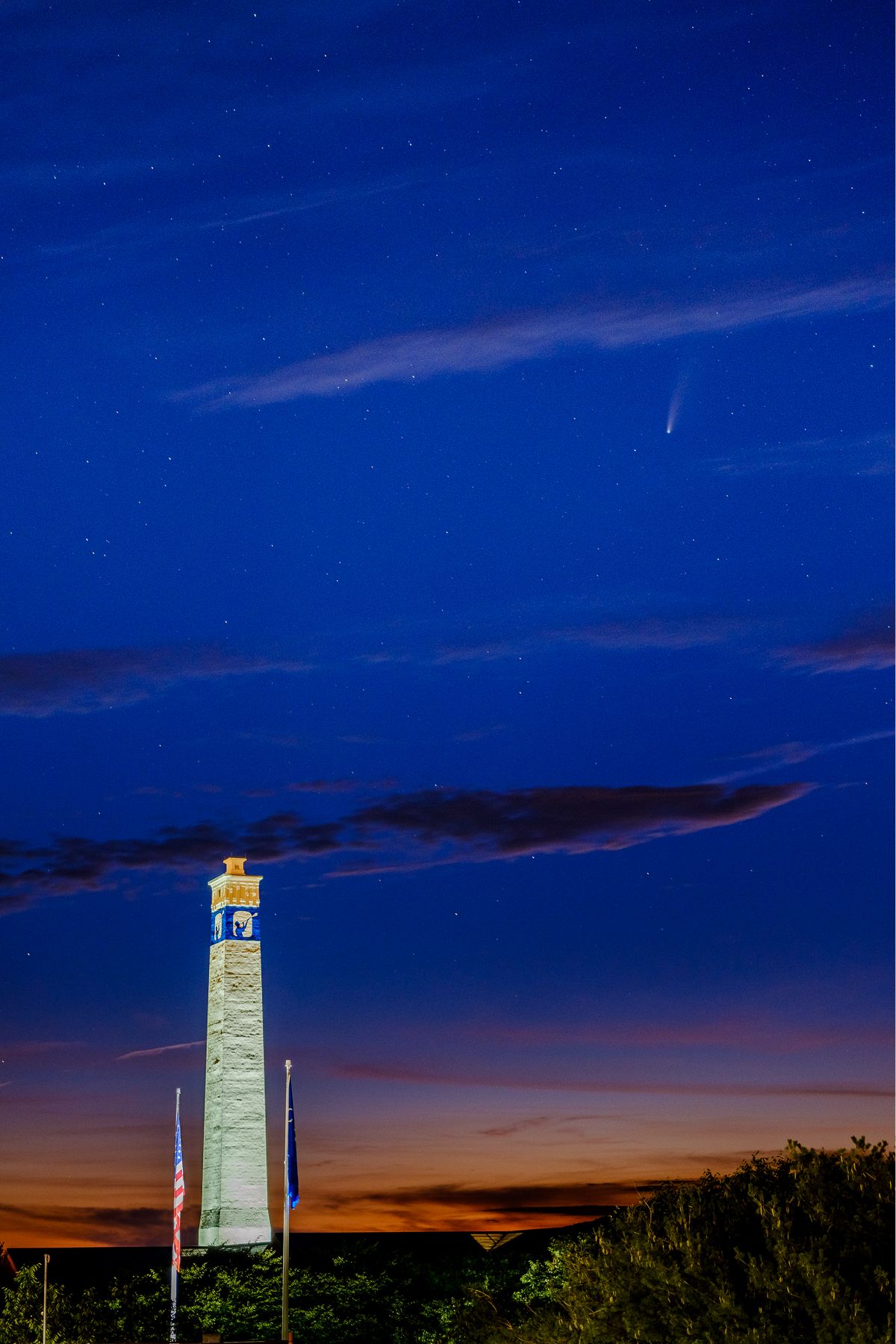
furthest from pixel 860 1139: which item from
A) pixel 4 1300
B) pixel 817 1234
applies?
pixel 4 1300

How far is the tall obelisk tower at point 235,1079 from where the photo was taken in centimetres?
5962

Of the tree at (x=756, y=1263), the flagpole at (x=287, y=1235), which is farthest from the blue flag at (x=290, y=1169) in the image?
the tree at (x=756, y=1263)

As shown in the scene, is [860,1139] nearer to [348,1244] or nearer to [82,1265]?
[348,1244]

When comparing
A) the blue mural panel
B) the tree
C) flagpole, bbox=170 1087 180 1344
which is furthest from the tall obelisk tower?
the tree

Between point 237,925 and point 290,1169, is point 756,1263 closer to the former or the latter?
point 290,1169

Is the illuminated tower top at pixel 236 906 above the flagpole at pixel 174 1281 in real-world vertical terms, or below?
above

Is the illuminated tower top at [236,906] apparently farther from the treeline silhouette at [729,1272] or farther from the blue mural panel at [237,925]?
the treeline silhouette at [729,1272]

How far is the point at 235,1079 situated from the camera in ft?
199

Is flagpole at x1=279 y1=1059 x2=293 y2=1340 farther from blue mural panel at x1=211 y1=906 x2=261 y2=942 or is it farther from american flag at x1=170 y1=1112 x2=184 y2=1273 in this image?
blue mural panel at x1=211 y1=906 x2=261 y2=942

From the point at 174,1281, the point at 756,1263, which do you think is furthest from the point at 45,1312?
the point at 756,1263

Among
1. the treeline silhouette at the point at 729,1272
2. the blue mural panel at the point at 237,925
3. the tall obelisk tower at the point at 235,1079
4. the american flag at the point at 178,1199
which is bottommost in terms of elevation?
the treeline silhouette at the point at 729,1272

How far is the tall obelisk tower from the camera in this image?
196ft

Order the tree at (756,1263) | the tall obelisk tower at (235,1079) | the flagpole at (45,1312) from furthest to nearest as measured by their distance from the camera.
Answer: the tall obelisk tower at (235,1079) → the flagpole at (45,1312) → the tree at (756,1263)

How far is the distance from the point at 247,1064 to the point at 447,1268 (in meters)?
11.2
